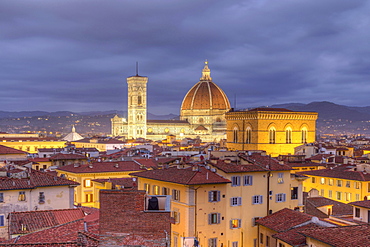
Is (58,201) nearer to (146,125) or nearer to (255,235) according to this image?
(255,235)

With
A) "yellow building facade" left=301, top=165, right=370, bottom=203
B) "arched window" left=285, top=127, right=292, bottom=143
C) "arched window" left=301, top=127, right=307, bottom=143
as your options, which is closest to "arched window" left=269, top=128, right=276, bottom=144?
"arched window" left=285, top=127, right=292, bottom=143

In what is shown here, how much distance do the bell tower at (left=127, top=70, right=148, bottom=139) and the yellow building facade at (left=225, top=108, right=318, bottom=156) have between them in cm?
7530

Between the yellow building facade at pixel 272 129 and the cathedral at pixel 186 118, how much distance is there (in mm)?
72183

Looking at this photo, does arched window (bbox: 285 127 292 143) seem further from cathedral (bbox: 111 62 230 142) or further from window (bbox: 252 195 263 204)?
cathedral (bbox: 111 62 230 142)

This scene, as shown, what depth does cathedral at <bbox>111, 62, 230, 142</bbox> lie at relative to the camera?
166875mm

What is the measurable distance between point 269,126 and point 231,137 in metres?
10.2

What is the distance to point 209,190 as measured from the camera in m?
27.0

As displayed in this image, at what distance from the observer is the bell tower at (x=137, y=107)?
165375 millimetres

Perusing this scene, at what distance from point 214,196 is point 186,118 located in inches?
6296

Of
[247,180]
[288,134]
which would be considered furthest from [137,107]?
[247,180]

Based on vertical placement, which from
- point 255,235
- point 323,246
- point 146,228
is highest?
point 146,228

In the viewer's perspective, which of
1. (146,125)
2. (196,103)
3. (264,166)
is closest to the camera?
(264,166)

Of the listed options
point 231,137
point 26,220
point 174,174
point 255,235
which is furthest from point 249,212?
point 231,137

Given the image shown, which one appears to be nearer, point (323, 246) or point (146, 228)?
point (146, 228)
